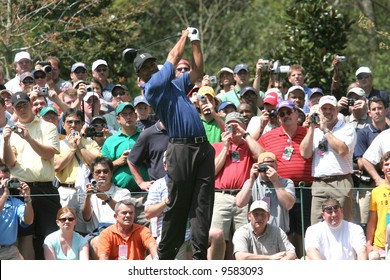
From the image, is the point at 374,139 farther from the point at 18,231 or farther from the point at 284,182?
the point at 18,231

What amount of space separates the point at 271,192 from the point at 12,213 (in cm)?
291

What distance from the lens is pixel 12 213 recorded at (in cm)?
1383

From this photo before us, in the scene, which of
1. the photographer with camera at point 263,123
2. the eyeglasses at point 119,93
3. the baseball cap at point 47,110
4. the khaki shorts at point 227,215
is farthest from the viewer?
the eyeglasses at point 119,93

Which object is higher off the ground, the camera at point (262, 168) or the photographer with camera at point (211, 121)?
the photographer with camera at point (211, 121)

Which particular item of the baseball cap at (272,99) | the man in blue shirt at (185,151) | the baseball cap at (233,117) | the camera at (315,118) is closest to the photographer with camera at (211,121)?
the baseball cap at (233,117)

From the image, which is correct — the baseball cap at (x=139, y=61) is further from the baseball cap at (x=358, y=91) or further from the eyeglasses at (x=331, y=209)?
the baseball cap at (x=358, y=91)

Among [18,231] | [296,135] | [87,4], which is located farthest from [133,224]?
[87,4]

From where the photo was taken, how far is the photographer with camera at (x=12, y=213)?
13703 millimetres

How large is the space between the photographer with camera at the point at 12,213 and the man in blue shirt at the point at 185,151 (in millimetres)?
2142

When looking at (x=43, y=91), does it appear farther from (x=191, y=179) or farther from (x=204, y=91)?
(x=191, y=179)

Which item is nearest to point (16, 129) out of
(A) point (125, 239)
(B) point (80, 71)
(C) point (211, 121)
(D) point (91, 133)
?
(D) point (91, 133)

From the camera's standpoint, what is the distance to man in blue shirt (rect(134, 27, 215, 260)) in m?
12.3

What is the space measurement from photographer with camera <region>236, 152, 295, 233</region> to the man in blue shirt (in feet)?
5.07
